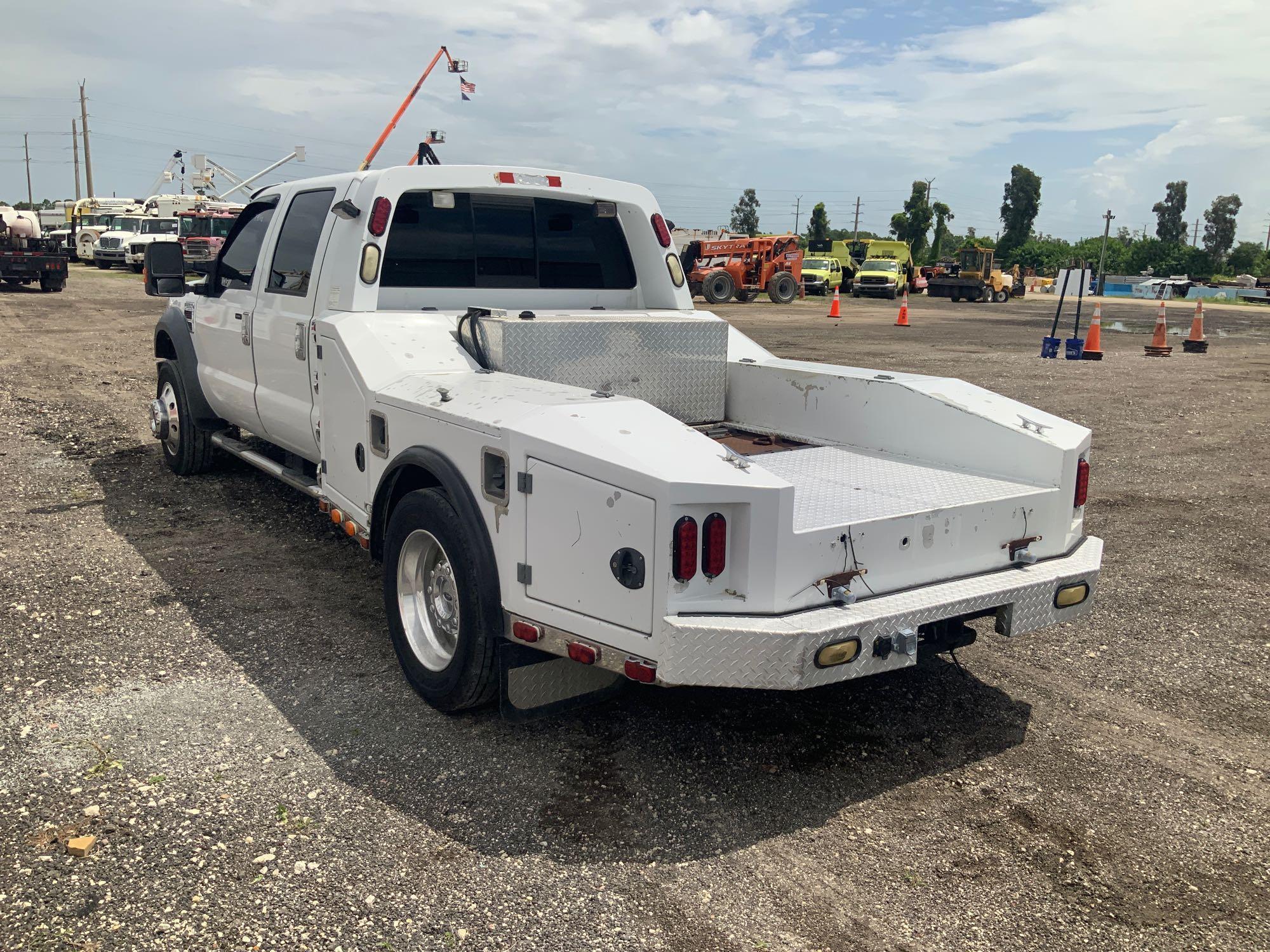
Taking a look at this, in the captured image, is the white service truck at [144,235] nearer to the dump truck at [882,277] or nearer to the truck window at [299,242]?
the dump truck at [882,277]

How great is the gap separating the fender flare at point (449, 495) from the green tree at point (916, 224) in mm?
86017

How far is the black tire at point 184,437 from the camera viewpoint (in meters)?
7.30

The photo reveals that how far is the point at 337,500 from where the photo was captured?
491 cm

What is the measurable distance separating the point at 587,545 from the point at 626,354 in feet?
6.27

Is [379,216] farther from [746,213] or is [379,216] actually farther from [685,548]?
[746,213]

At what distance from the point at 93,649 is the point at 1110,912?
13.4ft

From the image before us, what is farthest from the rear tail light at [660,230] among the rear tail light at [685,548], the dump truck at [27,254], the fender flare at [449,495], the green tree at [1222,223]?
the green tree at [1222,223]

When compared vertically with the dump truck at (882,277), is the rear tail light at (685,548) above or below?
below

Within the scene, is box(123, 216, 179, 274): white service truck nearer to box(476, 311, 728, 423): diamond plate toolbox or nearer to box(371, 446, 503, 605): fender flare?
box(476, 311, 728, 423): diamond plate toolbox

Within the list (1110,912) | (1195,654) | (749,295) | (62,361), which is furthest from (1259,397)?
(749,295)

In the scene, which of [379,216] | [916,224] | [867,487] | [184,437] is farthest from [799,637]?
[916,224]

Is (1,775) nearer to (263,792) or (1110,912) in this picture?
(263,792)

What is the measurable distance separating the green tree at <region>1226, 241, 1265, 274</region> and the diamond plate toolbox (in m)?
107

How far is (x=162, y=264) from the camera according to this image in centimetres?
656
